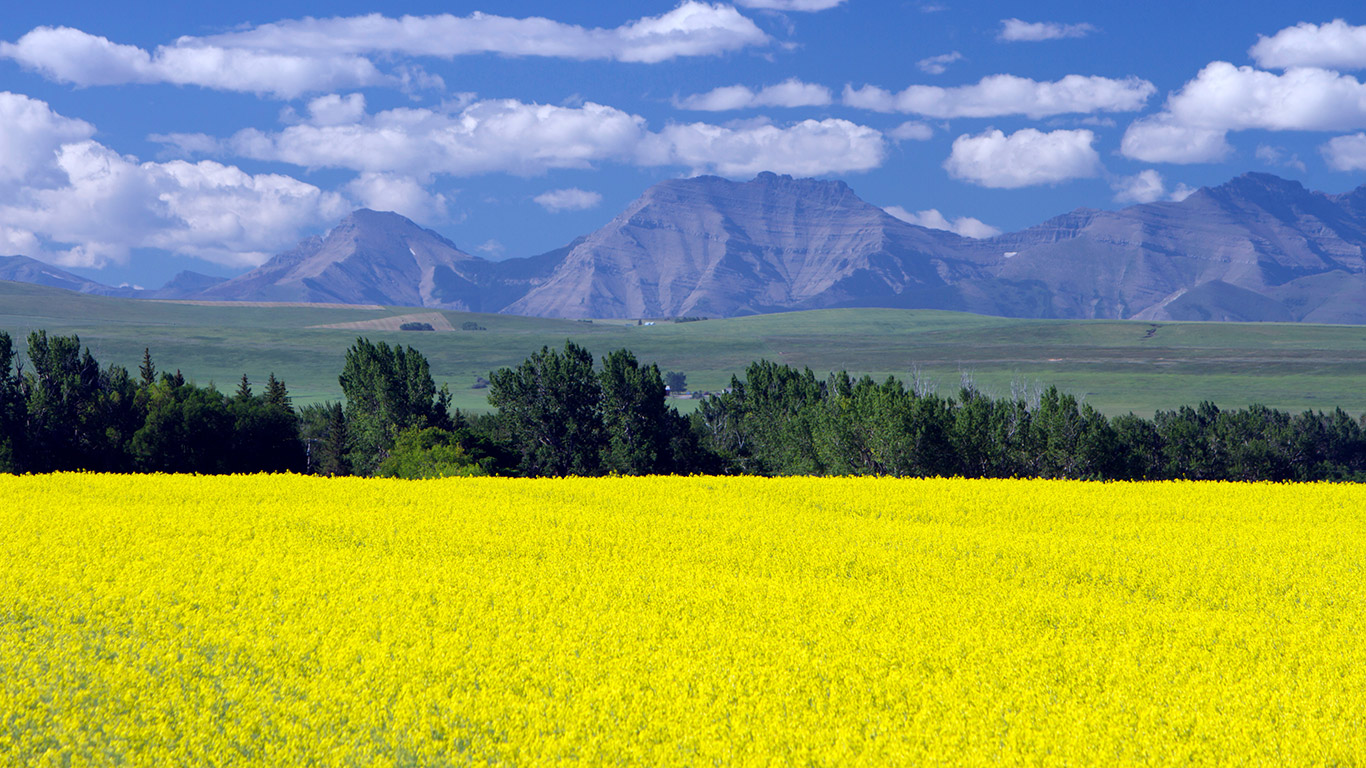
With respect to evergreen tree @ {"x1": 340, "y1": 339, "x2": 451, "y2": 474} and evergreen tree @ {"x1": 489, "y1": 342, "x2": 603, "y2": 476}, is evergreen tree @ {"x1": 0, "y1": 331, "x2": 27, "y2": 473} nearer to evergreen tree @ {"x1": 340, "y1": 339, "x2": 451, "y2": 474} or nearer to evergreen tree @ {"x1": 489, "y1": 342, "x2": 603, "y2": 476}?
evergreen tree @ {"x1": 340, "y1": 339, "x2": 451, "y2": 474}

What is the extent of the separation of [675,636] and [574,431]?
56.5 m

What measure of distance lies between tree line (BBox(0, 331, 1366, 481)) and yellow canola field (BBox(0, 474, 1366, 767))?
105 feet

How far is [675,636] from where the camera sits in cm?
1502

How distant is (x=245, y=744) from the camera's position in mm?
11516

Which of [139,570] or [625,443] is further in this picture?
[625,443]

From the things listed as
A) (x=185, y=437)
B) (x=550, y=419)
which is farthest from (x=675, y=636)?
(x=550, y=419)

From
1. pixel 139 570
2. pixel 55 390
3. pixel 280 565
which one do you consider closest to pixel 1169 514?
pixel 280 565

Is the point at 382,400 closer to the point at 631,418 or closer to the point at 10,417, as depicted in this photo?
the point at 631,418

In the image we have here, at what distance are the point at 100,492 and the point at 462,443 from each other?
37715 millimetres

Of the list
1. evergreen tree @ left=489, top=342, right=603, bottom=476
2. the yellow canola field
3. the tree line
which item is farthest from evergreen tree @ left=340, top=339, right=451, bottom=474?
the yellow canola field

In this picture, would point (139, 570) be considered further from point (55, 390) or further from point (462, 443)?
point (55, 390)

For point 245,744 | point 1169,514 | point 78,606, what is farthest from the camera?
point 1169,514

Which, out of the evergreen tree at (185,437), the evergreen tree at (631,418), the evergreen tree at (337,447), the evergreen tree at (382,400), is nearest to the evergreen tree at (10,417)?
the evergreen tree at (185,437)

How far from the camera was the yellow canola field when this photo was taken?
11.5m
